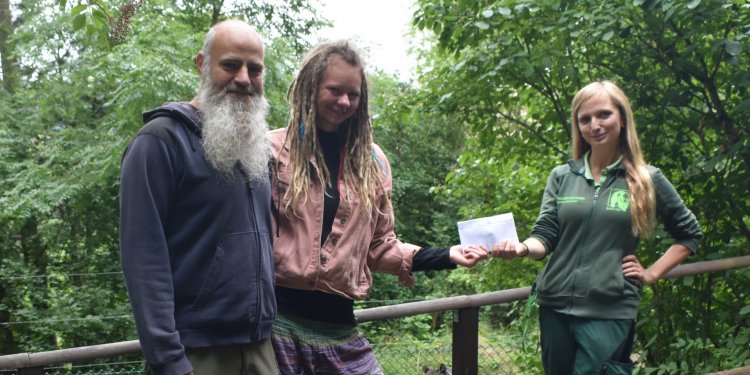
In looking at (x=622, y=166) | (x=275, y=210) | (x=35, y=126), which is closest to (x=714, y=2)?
(x=622, y=166)

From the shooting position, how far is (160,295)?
1.64 m

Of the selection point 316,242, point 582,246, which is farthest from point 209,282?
point 582,246

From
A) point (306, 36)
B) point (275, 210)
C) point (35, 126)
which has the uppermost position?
point (306, 36)

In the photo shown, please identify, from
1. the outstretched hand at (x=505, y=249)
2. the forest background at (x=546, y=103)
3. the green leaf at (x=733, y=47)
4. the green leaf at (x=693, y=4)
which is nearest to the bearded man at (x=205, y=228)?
the forest background at (x=546, y=103)

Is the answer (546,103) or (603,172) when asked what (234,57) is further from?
(546,103)

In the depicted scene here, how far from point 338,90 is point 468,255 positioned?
2.59 feet

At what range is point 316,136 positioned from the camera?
2.17 m

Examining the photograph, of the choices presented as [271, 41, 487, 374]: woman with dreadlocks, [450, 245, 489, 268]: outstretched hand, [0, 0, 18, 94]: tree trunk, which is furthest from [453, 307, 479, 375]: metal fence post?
[0, 0, 18, 94]: tree trunk

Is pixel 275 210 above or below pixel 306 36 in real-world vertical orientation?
below

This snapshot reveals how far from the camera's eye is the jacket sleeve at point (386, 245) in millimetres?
2324

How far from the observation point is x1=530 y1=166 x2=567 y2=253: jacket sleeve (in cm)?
282

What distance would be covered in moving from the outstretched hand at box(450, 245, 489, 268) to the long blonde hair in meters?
0.42

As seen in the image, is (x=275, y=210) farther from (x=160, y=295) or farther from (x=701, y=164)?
(x=701, y=164)

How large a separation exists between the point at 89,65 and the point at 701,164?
9801 millimetres
